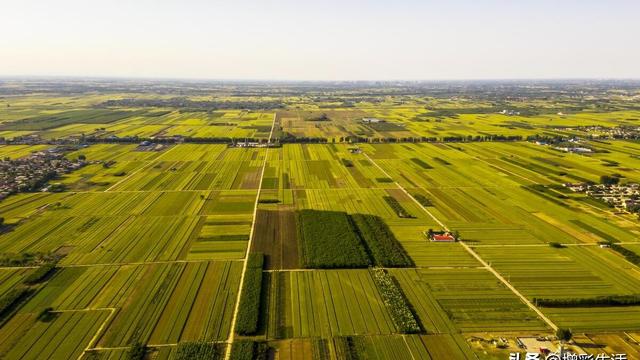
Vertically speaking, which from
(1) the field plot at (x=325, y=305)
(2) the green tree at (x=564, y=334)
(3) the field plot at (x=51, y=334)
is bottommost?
(3) the field plot at (x=51, y=334)

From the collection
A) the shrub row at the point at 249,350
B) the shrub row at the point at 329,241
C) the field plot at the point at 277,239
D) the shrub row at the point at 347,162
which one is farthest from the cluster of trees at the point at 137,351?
the shrub row at the point at 347,162

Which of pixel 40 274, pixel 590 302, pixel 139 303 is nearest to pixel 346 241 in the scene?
pixel 139 303

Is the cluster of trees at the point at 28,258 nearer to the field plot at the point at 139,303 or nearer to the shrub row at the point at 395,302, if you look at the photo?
the field plot at the point at 139,303

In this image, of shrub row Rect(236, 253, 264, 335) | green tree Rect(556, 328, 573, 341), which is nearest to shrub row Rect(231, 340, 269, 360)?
→ shrub row Rect(236, 253, 264, 335)

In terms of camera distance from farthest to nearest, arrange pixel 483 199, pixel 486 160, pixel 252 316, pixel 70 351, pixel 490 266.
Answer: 1. pixel 486 160
2. pixel 483 199
3. pixel 490 266
4. pixel 252 316
5. pixel 70 351

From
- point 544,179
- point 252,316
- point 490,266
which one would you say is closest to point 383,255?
point 490,266

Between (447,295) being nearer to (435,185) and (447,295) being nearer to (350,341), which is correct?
(350,341)

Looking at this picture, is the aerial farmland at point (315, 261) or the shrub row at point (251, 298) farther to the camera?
the shrub row at point (251, 298)
